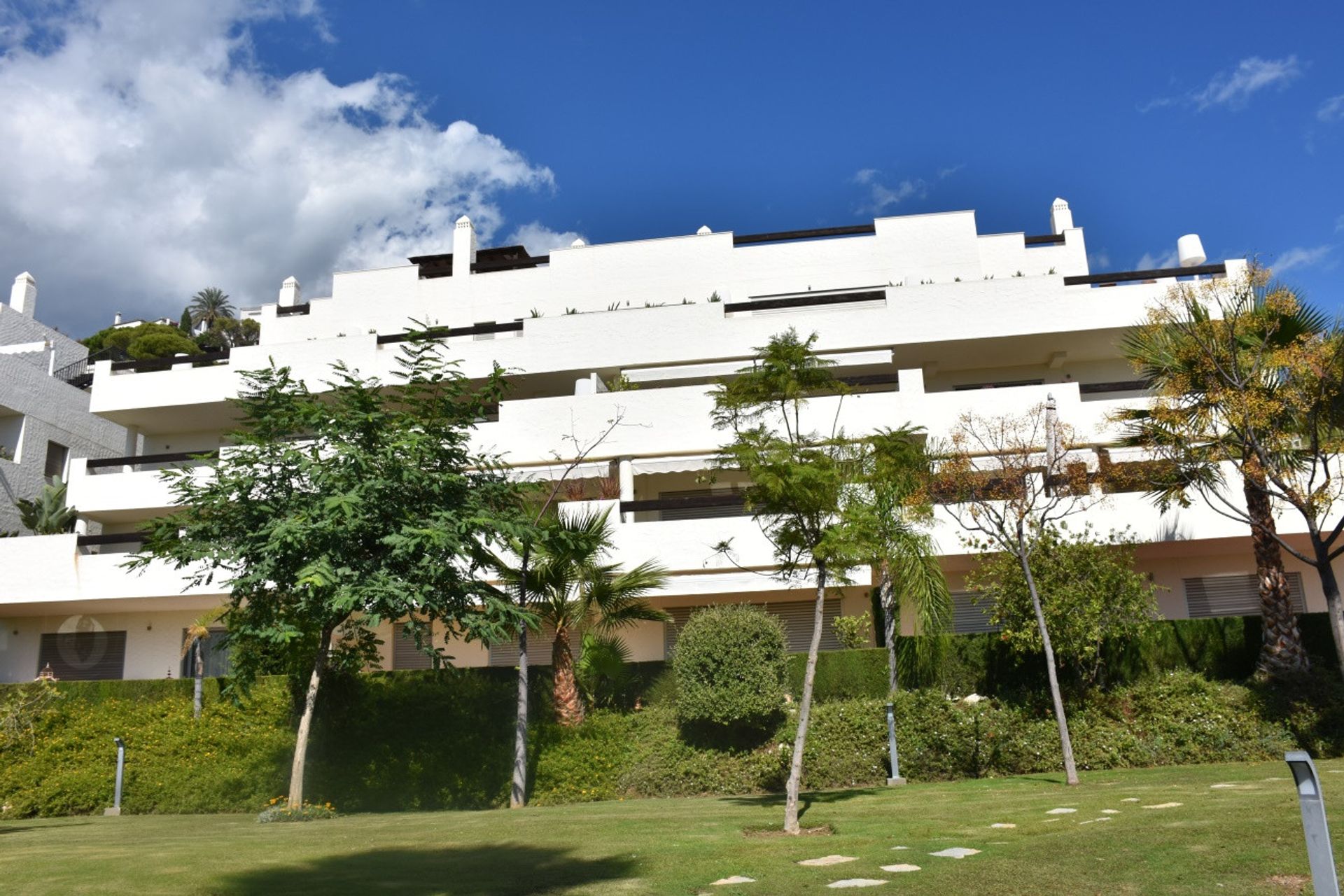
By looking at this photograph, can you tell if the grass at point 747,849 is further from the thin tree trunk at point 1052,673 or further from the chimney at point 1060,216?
the chimney at point 1060,216

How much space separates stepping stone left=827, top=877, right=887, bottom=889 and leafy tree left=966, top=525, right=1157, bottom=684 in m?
11.2

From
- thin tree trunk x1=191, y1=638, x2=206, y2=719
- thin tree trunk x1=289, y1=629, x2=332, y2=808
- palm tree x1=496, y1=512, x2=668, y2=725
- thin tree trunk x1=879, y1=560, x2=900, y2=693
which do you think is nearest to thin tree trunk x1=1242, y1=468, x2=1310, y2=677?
thin tree trunk x1=879, y1=560, x2=900, y2=693

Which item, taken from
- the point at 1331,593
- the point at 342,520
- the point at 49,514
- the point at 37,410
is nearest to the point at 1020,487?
the point at 1331,593

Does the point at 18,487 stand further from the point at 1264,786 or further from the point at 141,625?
the point at 1264,786

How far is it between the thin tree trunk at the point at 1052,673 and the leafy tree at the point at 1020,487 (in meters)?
0.02

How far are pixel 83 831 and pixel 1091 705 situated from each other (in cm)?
1814

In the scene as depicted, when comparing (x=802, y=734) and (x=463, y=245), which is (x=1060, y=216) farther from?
(x=802, y=734)

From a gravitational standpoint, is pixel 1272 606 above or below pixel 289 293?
below

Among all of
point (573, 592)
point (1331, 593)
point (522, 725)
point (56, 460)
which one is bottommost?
point (522, 725)

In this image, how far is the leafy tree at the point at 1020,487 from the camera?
18.7 meters

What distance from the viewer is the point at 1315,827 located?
509 centimetres

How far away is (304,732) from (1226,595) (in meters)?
22.6

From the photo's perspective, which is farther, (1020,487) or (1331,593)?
(1020,487)

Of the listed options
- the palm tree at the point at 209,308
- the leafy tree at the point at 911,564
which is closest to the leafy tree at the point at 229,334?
the palm tree at the point at 209,308
